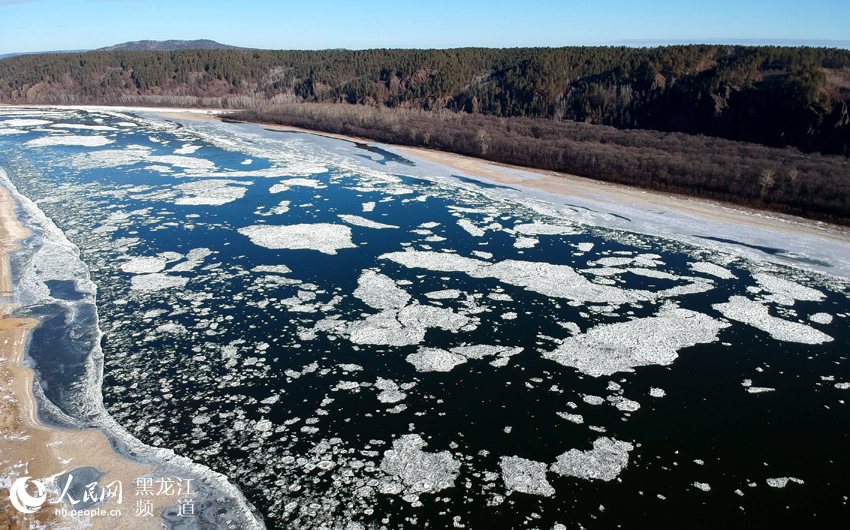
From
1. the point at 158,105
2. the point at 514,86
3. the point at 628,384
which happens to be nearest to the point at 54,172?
the point at 628,384

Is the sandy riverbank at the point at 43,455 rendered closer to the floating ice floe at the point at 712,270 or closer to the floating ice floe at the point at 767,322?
the floating ice floe at the point at 767,322

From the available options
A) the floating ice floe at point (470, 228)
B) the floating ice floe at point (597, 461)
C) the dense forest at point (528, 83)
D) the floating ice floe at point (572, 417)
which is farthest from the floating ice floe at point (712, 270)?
the dense forest at point (528, 83)

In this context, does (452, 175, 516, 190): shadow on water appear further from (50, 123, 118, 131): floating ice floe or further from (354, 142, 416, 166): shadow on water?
(50, 123, 118, 131): floating ice floe

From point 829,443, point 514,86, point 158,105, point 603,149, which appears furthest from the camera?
point 158,105

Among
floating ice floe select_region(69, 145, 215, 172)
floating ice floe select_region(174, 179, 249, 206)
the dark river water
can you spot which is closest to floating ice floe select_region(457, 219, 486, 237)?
the dark river water

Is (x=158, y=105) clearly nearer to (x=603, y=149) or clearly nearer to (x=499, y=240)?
(x=603, y=149)

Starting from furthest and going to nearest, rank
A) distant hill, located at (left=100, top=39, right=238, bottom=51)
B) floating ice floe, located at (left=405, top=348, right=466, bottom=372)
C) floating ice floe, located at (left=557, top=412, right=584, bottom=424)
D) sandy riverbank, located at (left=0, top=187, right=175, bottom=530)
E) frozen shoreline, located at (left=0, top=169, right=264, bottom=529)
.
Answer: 1. distant hill, located at (left=100, top=39, right=238, bottom=51)
2. floating ice floe, located at (left=405, top=348, right=466, bottom=372)
3. floating ice floe, located at (left=557, top=412, right=584, bottom=424)
4. frozen shoreline, located at (left=0, top=169, right=264, bottom=529)
5. sandy riverbank, located at (left=0, top=187, right=175, bottom=530)

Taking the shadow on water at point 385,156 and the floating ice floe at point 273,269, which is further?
the shadow on water at point 385,156
